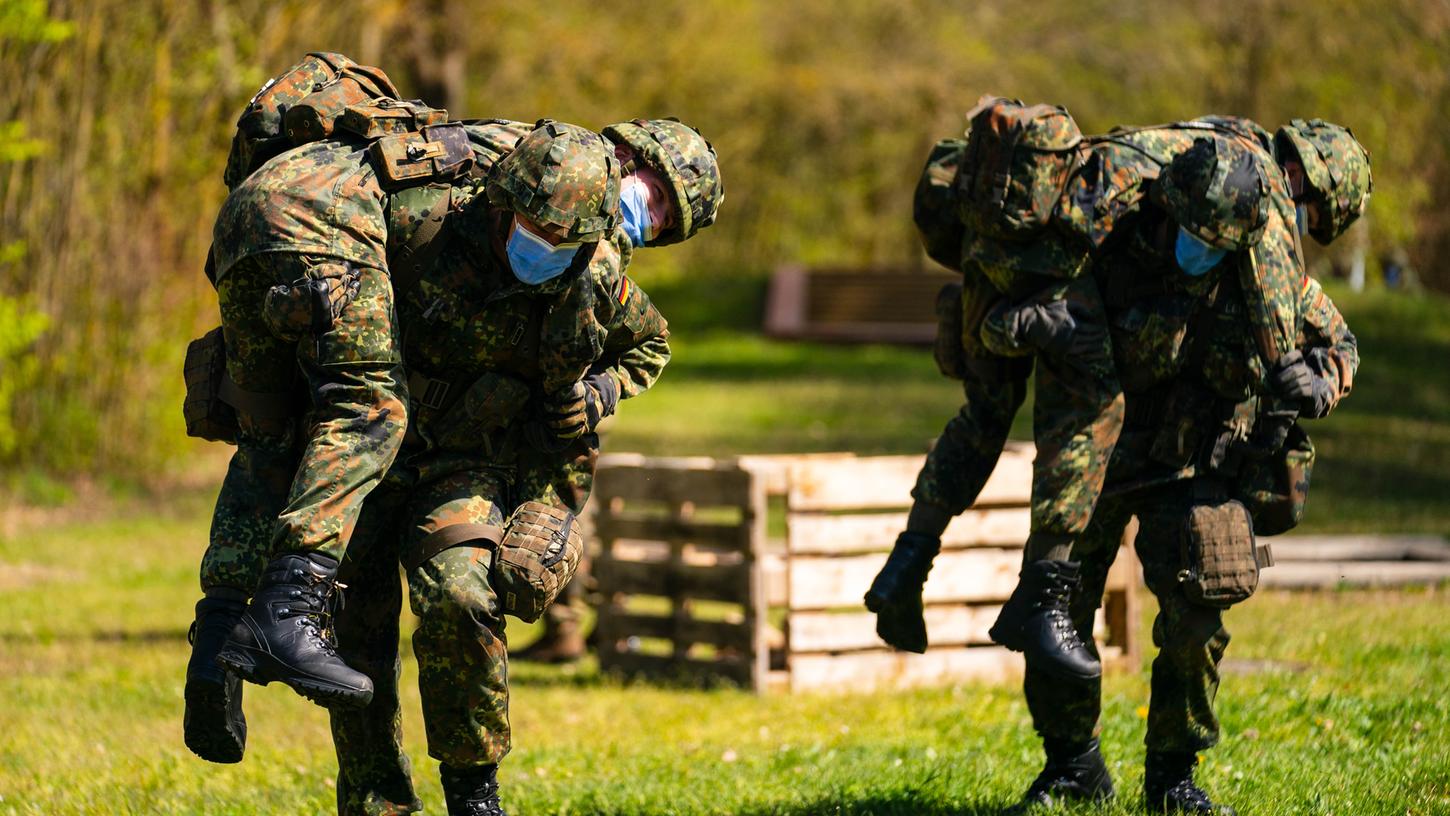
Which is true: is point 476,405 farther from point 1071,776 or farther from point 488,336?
point 1071,776

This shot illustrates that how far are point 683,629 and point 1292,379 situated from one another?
14.3ft

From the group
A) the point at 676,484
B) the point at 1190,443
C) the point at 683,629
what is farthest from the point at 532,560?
the point at 683,629

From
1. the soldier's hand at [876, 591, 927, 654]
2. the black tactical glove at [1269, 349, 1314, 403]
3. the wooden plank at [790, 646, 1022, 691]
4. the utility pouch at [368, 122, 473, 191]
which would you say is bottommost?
the wooden plank at [790, 646, 1022, 691]

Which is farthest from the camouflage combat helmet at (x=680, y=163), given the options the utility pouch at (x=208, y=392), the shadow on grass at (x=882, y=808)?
the shadow on grass at (x=882, y=808)

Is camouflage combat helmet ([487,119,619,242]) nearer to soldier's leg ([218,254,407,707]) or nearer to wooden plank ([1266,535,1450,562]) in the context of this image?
soldier's leg ([218,254,407,707])

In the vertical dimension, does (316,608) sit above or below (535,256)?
below

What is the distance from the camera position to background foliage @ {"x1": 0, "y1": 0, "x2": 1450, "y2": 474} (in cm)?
1422

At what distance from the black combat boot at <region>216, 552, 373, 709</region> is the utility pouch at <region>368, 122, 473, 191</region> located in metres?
1.01

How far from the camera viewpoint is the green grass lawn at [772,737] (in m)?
5.94

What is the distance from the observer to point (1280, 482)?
545 centimetres

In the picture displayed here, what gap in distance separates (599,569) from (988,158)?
4515 millimetres

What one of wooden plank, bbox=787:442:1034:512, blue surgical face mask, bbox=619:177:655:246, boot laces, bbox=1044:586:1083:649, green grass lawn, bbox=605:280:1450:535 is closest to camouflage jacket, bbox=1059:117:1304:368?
boot laces, bbox=1044:586:1083:649

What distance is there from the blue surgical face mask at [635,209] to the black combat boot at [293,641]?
1.25 meters

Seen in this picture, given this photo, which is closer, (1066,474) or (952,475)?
(1066,474)
